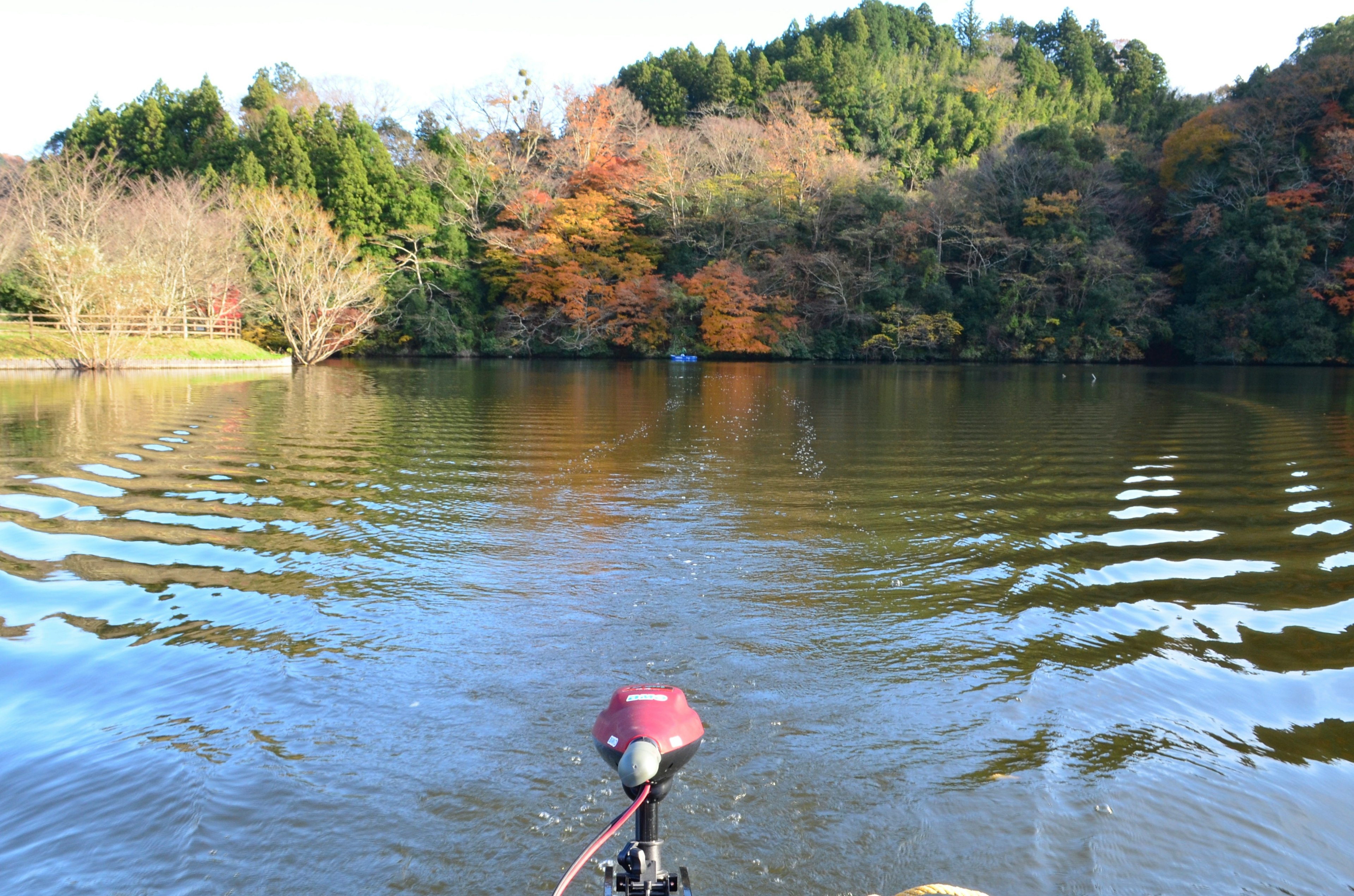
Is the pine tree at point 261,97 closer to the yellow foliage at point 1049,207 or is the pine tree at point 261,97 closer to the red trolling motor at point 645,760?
the yellow foliage at point 1049,207

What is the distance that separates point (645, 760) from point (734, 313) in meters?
34.7

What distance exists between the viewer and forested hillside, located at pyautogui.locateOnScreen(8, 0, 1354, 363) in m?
30.7

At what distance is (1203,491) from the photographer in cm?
834

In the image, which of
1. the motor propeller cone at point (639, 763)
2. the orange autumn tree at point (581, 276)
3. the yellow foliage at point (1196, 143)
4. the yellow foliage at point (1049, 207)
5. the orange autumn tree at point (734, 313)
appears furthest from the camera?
the orange autumn tree at point (581, 276)

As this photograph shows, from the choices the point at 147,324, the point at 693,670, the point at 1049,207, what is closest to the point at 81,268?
the point at 147,324

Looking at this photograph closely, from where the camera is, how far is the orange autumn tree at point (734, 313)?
35.7m

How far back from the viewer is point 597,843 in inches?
68.8

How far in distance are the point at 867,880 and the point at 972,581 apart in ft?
10.5

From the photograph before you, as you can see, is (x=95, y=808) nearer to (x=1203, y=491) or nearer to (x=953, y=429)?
(x=1203, y=491)

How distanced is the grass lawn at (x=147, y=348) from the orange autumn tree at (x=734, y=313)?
15889mm

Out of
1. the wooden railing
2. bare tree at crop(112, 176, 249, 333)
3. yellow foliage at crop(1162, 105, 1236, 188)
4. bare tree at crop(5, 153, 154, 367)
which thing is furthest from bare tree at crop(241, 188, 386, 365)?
yellow foliage at crop(1162, 105, 1236, 188)

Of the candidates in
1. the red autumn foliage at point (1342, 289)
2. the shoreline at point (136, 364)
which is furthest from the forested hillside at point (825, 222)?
the shoreline at point (136, 364)

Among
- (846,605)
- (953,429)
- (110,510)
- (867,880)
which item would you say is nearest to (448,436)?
(110,510)

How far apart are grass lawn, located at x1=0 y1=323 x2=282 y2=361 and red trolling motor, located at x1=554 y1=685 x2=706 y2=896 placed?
90.9 ft
